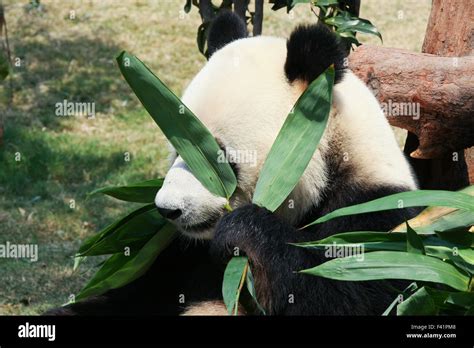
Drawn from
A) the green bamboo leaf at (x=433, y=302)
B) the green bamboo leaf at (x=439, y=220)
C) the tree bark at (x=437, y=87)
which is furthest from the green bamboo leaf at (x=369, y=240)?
the tree bark at (x=437, y=87)

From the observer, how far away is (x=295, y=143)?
2.85 meters

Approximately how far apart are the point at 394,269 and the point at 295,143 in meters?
0.65

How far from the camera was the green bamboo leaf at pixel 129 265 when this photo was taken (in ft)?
10.7

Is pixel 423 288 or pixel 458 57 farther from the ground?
pixel 458 57

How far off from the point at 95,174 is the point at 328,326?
5.18 meters

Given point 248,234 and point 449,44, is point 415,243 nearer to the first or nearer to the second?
point 248,234

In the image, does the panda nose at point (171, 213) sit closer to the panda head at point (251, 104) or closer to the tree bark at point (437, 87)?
the panda head at point (251, 104)

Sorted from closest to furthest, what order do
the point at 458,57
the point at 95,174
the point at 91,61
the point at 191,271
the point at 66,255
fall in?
the point at 191,271
the point at 458,57
the point at 66,255
the point at 95,174
the point at 91,61

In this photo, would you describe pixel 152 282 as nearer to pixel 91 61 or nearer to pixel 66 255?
pixel 66 255

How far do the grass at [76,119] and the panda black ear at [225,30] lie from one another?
2250 mm

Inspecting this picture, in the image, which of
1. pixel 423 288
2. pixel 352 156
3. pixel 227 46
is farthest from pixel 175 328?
pixel 227 46

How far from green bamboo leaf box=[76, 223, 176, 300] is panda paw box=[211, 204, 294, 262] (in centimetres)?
53

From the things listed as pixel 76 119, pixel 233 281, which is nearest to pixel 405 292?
pixel 233 281

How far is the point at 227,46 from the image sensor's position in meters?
3.21
